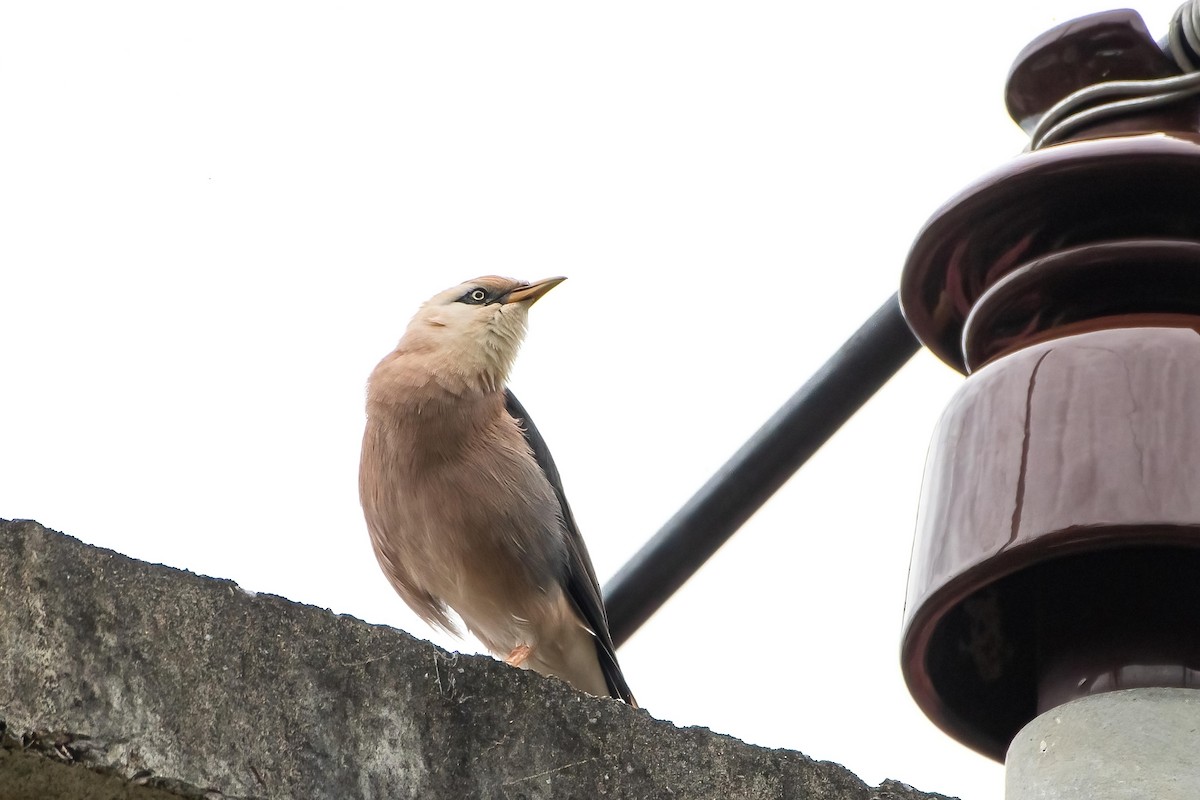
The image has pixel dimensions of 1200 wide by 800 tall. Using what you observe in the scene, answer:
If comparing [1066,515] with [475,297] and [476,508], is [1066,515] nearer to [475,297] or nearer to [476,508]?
[476,508]

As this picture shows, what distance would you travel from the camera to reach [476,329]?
606 centimetres

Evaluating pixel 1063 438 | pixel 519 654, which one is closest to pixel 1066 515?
pixel 1063 438

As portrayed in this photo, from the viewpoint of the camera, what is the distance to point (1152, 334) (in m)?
1.84

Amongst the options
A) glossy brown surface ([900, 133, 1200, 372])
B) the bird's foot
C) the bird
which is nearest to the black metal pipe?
glossy brown surface ([900, 133, 1200, 372])

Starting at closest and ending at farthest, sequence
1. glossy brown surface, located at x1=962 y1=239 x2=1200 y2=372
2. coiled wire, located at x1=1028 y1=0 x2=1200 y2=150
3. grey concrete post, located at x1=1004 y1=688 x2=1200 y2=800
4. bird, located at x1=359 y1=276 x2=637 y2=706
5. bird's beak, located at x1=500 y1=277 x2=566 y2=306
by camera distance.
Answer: grey concrete post, located at x1=1004 y1=688 x2=1200 y2=800 → glossy brown surface, located at x1=962 y1=239 x2=1200 y2=372 → coiled wire, located at x1=1028 y1=0 x2=1200 y2=150 → bird, located at x1=359 y1=276 x2=637 y2=706 → bird's beak, located at x1=500 y1=277 x2=566 y2=306

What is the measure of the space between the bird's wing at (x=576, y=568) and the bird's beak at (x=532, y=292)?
0.48m

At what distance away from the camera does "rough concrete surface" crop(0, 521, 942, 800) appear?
1944mm

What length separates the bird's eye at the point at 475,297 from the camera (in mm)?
6418

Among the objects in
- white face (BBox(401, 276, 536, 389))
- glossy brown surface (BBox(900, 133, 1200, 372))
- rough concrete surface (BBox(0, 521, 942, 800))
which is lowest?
rough concrete surface (BBox(0, 521, 942, 800))

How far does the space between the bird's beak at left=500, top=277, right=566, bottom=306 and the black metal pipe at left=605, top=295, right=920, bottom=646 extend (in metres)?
3.50

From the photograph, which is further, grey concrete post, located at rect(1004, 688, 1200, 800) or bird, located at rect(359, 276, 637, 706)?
bird, located at rect(359, 276, 637, 706)

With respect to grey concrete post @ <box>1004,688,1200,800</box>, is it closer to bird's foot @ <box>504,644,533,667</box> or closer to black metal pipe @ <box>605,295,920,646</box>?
black metal pipe @ <box>605,295,920,646</box>

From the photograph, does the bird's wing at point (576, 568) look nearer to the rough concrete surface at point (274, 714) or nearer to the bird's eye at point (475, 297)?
the bird's eye at point (475, 297)

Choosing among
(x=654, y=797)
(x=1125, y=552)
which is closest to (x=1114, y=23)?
(x=1125, y=552)
